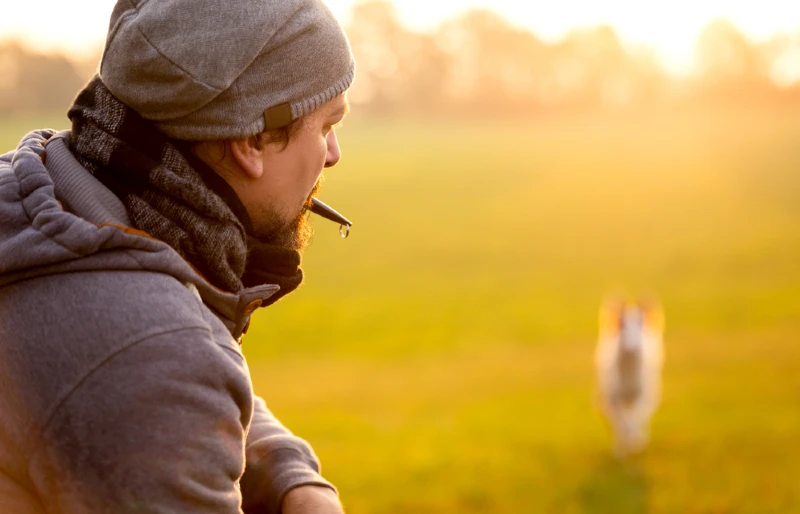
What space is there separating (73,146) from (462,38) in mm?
78201

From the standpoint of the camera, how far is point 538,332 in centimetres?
1775

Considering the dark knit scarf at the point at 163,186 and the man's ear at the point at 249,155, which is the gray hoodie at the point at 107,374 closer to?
the dark knit scarf at the point at 163,186

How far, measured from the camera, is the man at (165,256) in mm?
1326

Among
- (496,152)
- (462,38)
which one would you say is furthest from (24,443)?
(462,38)

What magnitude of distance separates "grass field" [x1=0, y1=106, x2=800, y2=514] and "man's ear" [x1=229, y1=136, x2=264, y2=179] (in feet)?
21.4

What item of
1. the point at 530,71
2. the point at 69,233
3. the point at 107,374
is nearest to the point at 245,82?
the point at 69,233

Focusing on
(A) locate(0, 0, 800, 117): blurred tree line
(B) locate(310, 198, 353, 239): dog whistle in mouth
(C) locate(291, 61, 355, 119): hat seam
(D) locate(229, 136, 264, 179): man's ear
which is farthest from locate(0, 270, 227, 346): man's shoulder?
(A) locate(0, 0, 800, 117): blurred tree line

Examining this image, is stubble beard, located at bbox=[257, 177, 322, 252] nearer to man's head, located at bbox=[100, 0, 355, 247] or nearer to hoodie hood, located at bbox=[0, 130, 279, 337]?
man's head, located at bbox=[100, 0, 355, 247]

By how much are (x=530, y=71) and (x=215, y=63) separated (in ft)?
261

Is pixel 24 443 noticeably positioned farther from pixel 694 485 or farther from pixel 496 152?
pixel 496 152

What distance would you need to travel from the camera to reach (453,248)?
95.0ft

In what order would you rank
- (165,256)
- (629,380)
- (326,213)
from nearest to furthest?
(165,256)
(326,213)
(629,380)

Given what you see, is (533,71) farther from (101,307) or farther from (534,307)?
(101,307)

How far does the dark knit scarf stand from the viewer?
158 cm
